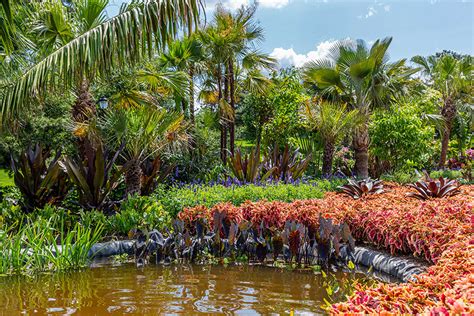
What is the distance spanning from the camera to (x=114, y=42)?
6.52m

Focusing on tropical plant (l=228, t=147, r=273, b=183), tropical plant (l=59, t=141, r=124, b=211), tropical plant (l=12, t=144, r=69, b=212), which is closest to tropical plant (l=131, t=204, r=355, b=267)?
tropical plant (l=59, t=141, r=124, b=211)

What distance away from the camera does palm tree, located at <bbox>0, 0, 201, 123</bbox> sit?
20.9ft

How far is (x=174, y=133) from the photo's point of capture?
9719 mm

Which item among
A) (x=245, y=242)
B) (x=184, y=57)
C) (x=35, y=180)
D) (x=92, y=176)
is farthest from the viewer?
(x=184, y=57)

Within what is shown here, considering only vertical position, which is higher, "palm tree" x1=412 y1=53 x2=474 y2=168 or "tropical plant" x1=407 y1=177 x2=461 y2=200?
"palm tree" x1=412 y1=53 x2=474 y2=168

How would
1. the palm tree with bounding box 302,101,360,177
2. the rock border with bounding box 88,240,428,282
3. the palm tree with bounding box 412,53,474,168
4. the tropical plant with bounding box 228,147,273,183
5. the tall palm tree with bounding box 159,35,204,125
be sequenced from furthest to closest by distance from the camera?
the palm tree with bounding box 412,53,474,168 < the tall palm tree with bounding box 159,35,204,125 < the palm tree with bounding box 302,101,360,177 < the tropical plant with bounding box 228,147,273,183 < the rock border with bounding box 88,240,428,282

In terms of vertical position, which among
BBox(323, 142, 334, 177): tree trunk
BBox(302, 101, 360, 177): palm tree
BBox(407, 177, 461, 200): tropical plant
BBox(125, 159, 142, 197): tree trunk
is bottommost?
BBox(407, 177, 461, 200): tropical plant

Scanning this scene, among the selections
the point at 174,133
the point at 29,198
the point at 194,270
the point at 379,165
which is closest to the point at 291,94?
the point at 379,165

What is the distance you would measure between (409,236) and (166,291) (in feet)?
8.40

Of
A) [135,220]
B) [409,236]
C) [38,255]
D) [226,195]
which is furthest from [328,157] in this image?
[38,255]

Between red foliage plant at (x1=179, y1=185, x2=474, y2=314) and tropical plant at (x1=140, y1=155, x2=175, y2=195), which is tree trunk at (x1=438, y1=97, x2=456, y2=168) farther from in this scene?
tropical plant at (x1=140, y1=155, x2=175, y2=195)

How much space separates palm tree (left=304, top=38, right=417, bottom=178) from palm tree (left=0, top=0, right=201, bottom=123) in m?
7.85

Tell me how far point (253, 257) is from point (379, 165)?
40.0 ft

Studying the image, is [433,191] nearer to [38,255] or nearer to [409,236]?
[409,236]
